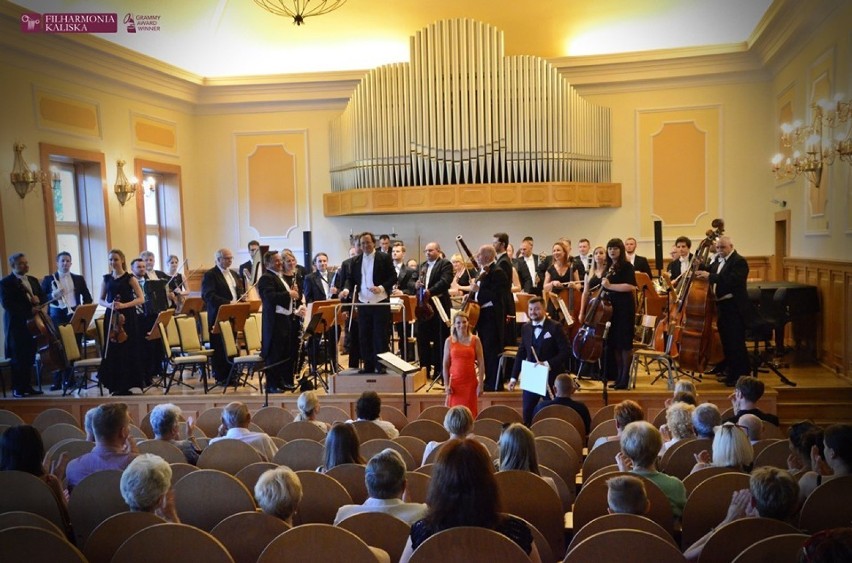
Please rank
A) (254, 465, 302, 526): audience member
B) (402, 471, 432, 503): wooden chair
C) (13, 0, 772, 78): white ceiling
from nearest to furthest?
(254, 465, 302, 526): audience member → (402, 471, 432, 503): wooden chair → (13, 0, 772, 78): white ceiling

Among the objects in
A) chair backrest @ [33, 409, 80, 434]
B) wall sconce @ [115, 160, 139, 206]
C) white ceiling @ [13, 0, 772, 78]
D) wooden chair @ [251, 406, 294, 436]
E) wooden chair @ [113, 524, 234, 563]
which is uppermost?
white ceiling @ [13, 0, 772, 78]

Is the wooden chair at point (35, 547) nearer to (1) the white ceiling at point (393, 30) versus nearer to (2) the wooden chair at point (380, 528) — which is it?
(2) the wooden chair at point (380, 528)

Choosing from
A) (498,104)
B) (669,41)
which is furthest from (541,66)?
(669,41)

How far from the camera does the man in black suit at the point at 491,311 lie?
302 inches

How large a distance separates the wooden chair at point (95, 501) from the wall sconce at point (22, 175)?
6.45 metres

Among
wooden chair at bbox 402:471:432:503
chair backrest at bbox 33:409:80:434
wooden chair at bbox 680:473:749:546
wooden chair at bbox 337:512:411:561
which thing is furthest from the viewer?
chair backrest at bbox 33:409:80:434

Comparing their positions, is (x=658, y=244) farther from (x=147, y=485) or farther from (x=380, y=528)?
(x=147, y=485)

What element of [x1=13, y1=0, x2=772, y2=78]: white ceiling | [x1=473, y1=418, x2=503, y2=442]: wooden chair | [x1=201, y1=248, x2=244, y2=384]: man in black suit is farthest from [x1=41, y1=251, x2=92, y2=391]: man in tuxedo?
[x1=473, y1=418, x2=503, y2=442]: wooden chair

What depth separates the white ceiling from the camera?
37.8 ft

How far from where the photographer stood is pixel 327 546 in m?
2.60

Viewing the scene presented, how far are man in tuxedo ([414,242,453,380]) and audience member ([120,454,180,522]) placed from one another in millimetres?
5000

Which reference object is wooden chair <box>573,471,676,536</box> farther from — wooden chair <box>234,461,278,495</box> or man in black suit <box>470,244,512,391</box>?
man in black suit <box>470,244,512,391</box>

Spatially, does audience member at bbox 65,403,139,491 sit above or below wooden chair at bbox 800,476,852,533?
above

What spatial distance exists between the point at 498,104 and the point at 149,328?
581cm
